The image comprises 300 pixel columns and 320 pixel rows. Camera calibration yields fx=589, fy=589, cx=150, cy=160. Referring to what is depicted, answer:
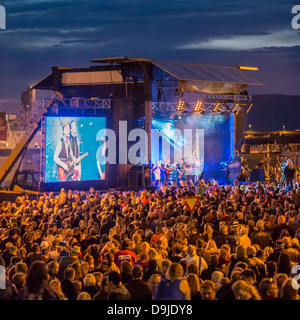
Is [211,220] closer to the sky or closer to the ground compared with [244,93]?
closer to the ground

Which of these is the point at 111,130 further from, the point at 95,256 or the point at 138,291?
the point at 138,291

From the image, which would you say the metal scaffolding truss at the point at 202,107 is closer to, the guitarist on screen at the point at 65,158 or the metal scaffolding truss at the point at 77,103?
the metal scaffolding truss at the point at 77,103

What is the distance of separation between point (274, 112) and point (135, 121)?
24873 mm

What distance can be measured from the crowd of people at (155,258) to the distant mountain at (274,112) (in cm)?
3696

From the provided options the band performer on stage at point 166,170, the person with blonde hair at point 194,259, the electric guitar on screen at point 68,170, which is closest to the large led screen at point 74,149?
the electric guitar on screen at point 68,170

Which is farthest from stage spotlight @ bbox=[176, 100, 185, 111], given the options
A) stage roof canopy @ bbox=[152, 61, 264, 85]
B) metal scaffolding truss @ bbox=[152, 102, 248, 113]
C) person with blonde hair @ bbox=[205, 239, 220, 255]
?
person with blonde hair @ bbox=[205, 239, 220, 255]

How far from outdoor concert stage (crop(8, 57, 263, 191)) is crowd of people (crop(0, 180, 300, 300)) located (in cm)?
1281

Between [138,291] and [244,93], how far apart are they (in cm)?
2356

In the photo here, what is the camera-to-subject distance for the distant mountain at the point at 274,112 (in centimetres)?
5112

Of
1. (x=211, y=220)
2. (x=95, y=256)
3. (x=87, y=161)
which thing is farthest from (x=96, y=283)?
(x=87, y=161)

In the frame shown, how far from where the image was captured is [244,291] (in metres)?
5.96

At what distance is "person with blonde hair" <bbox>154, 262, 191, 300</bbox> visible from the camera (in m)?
6.12

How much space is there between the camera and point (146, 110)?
27750 mm
